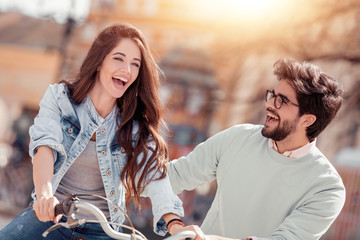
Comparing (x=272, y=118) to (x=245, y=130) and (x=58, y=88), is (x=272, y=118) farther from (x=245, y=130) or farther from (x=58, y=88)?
(x=58, y=88)

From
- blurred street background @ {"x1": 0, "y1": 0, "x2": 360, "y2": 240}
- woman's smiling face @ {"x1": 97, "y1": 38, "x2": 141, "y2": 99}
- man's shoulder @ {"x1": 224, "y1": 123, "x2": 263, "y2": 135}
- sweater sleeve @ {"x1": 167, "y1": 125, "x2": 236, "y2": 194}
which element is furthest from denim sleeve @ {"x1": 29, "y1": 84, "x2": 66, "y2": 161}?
blurred street background @ {"x1": 0, "y1": 0, "x2": 360, "y2": 240}

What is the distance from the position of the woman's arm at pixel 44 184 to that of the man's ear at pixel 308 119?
1.46 m

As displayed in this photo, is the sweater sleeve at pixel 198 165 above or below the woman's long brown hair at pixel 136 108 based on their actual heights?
below

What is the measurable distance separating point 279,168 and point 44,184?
1341 mm

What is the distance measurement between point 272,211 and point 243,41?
1117 centimetres

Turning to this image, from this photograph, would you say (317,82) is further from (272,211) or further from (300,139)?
(272,211)

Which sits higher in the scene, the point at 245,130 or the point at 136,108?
the point at 136,108

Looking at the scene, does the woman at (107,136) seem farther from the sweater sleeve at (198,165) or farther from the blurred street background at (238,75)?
the blurred street background at (238,75)

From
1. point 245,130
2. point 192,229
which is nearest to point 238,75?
point 245,130

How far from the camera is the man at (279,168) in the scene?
3156mm

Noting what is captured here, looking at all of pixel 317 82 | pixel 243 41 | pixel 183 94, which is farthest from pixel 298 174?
pixel 183 94

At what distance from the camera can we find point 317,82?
3338 millimetres

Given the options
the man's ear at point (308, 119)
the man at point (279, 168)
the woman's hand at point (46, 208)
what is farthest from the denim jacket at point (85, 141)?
the man's ear at point (308, 119)

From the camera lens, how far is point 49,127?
8.93ft
